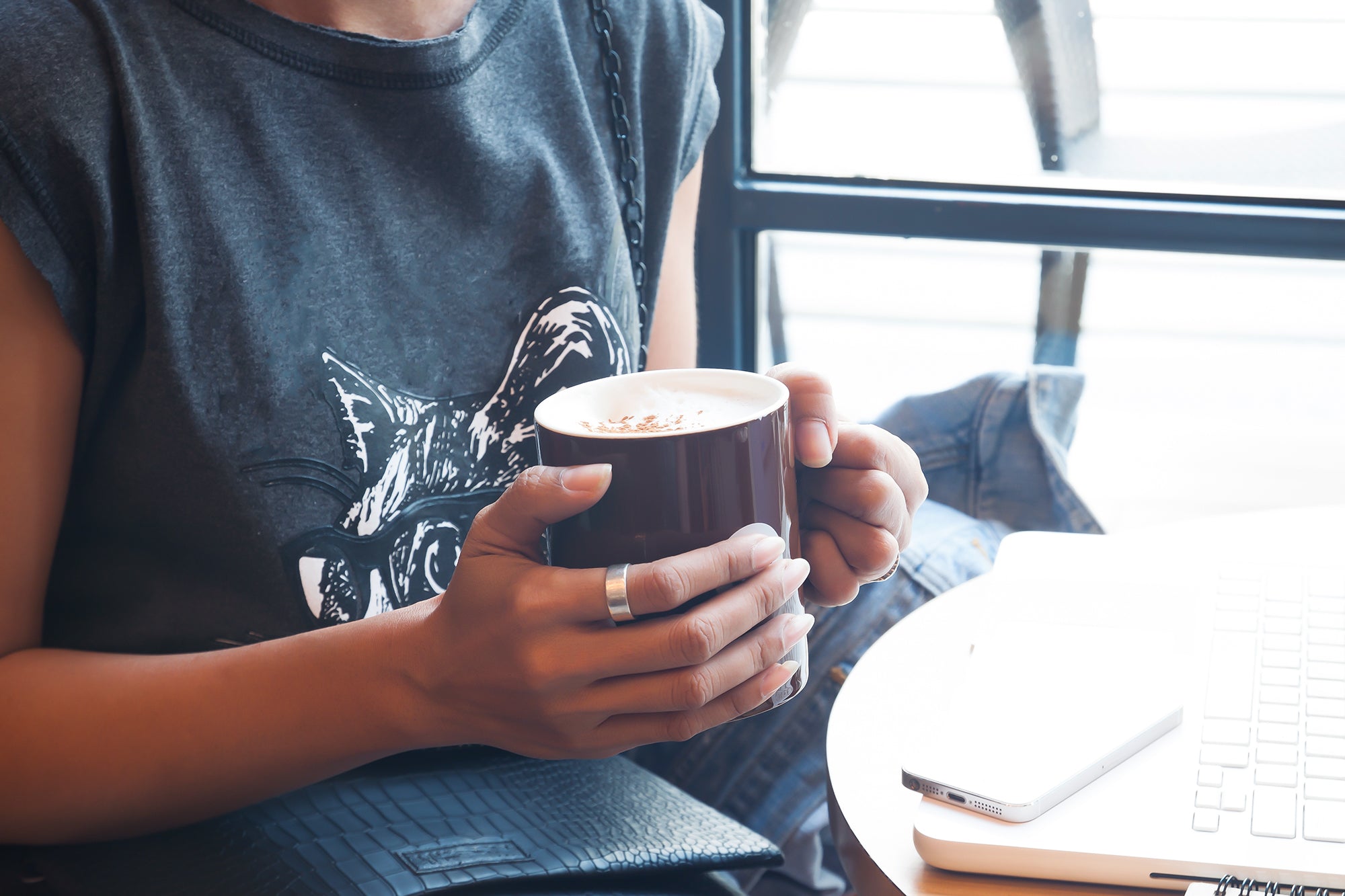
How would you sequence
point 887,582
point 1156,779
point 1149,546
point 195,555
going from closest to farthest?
point 1156,779 < point 195,555 < point 1149,546 < point 887,582

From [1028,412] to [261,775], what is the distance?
1.02m

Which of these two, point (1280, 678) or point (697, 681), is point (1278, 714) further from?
point (697, 681)

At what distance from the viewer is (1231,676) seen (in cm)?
66

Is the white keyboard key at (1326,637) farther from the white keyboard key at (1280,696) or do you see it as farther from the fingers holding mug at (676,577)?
the fingers holding mug at (676,577)

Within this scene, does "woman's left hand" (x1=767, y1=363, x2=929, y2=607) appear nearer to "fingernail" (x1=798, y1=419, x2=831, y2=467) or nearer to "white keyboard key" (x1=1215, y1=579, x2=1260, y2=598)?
"fingernail" (x1=798, y1=419, x2=831, y2=467)

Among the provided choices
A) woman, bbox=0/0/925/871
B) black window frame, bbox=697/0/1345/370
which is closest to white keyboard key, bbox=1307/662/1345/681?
woman, bbox=0/0/925/871

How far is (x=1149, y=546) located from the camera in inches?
34.1

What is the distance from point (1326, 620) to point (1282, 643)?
0.05 metres

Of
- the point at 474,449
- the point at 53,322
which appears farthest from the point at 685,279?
the point at 53,322

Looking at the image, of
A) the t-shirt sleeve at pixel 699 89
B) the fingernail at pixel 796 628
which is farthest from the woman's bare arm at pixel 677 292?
the fingernail at pixel 796 628

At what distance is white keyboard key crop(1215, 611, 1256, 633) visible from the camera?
72 cm

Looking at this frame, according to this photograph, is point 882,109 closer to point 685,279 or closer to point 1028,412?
point 1028,412

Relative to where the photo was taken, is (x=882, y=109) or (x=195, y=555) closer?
(x=195, y=555)

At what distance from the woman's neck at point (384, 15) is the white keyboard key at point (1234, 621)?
2.24ft
